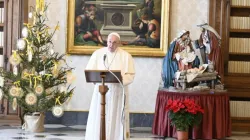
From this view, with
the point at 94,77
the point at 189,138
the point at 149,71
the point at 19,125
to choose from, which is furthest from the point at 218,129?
the point at 19,125

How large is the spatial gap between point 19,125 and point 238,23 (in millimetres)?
4510

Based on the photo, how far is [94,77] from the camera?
5.72 metres

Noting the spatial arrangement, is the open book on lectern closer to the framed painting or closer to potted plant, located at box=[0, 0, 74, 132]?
potted plant, located at box=[0, 0, 74, 132]

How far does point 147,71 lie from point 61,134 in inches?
87.8

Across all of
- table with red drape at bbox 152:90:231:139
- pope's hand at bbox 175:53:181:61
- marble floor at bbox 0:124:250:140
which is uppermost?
pope's hand at bbox 175:53:181:61

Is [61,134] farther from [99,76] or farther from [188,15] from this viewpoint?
[188,15]

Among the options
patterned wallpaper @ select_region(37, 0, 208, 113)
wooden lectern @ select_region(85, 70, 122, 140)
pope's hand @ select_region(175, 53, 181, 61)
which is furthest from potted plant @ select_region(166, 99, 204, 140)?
wooden lectern @ select_region(85, 70, 122, 140)

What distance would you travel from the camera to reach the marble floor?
7.62 m

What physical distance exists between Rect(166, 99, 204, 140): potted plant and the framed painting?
188cm

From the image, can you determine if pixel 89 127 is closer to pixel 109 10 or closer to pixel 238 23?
pixel 109 10

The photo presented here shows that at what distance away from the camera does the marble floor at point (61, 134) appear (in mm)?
7617

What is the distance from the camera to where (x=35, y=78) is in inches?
316

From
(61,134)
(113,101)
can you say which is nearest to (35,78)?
(61,134)

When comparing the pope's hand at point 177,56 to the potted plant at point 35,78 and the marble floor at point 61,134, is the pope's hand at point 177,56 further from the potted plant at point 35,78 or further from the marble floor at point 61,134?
the potted plant at point 35,78
